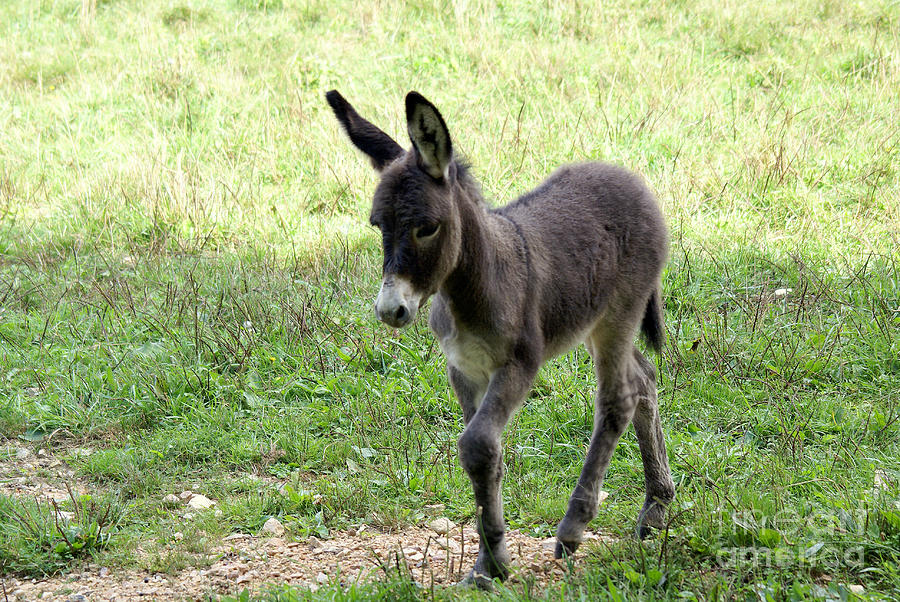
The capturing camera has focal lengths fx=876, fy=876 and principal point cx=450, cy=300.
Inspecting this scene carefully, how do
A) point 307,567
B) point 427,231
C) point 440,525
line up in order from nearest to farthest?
point 427,231
point 307,567
point 440,525

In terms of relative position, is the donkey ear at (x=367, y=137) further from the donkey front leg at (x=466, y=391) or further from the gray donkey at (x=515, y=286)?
the donkey front leg at (x=466, y=391)

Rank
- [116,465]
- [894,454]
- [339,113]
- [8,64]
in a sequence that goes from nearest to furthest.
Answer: [339,113] → [894,454] → [116,465] → [8,64]

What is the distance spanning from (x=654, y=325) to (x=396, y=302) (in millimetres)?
1771

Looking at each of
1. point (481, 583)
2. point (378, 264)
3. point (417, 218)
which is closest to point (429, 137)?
point (417, 218)

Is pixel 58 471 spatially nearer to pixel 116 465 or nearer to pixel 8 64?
pixel 116 465

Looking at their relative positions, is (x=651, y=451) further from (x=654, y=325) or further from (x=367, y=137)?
(x=367, y=137)

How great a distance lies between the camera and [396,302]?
3.08 m

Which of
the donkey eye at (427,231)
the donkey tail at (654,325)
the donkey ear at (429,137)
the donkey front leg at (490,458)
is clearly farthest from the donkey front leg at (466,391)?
the donkey tail at (654,325)

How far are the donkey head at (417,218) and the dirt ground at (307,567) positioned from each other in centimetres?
100

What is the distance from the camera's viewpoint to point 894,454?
4.32 m

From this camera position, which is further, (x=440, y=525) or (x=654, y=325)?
(x=654, y=325)

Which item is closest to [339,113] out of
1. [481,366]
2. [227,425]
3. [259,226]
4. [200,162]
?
[481,366]

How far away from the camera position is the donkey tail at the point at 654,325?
435cm

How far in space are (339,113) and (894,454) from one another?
3.14 metres
